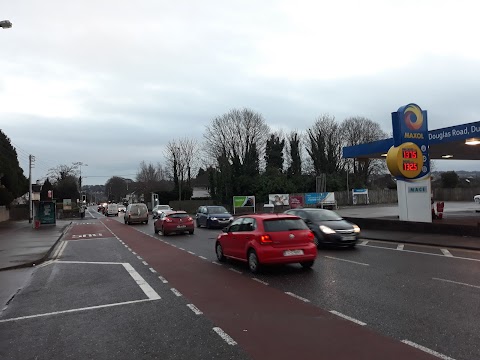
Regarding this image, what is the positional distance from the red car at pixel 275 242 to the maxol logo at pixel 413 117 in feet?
38.9

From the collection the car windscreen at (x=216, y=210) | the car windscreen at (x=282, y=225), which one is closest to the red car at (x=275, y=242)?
the car windscreen at (x=282, y=225)

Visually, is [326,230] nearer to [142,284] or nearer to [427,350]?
[142,284]

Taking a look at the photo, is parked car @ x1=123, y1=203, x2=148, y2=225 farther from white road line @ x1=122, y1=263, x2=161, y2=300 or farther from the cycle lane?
the cycle lane

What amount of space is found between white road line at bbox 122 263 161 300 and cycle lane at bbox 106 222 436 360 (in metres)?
0.55

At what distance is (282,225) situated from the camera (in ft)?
35.1

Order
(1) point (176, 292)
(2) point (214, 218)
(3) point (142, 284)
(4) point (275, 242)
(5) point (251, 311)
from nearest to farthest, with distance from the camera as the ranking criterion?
(5) point (251, 311) → (1) point (176, 292) → (3) point (142, 284) → (4) point (275, 242) → (2) point (214, 218)

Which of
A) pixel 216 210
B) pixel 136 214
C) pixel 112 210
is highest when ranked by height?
pixel 216 210

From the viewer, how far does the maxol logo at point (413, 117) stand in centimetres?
2005

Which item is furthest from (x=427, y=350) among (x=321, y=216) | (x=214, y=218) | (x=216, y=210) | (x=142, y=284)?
(x=216, y=210)

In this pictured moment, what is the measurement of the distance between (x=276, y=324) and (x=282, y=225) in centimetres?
470

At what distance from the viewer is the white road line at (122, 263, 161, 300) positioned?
8.43 meters

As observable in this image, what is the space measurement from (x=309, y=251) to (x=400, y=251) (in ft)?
16.8

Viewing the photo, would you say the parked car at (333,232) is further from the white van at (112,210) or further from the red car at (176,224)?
the white van at (112,210)

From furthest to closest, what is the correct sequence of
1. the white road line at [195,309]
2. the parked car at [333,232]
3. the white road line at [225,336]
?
the parked car at [333,232] → the white road line at [195,309] → the white road line at [225,336]
